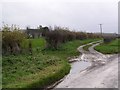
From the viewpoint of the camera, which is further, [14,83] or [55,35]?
[55,35]

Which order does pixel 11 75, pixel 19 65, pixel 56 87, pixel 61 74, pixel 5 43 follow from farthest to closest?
pixel 5 43 → pixel 19 65 → pixel 61 74 → pixel 11 75 → pixel 56 87

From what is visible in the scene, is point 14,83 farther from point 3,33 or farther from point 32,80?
point 3,33

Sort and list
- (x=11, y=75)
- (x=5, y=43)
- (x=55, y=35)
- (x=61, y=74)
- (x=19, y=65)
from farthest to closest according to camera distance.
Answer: (x=55, y=35) < (x=5, y=43) < (x=19, y=65) < (x=61, y=74) < (x=11, y=75)

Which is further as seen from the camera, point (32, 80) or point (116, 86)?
point (32, 80)

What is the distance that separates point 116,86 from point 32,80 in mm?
4553

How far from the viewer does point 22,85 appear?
1521 cm

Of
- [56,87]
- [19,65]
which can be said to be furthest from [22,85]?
[19,65]

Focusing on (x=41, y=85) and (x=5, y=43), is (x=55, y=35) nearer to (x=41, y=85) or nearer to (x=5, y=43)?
(x=5, y=43)

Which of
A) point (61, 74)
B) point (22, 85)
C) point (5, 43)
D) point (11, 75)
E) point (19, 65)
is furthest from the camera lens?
point (5, 43)

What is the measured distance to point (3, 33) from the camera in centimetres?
3244

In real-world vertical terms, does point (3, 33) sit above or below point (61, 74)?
above

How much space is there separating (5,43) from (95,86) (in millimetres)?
18602

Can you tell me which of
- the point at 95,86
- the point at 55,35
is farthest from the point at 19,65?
the point at 55,35

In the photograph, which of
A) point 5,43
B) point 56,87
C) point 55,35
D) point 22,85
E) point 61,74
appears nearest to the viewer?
point 22,85
